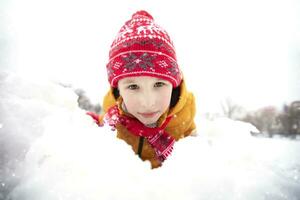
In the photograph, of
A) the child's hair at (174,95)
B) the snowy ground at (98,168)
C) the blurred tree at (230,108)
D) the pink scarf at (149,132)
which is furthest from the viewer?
the blurred tree at (230,108)

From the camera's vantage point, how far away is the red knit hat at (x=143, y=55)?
1397 millimetres

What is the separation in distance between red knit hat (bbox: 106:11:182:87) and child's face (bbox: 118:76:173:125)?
0.04 meters

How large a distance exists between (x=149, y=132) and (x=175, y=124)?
257 mm

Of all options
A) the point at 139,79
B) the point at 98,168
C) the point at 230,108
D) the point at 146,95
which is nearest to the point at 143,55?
the point at 139,79

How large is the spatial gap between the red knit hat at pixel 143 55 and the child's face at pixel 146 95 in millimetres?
36

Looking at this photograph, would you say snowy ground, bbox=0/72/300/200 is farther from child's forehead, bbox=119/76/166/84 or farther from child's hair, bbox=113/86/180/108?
child's hair, bbox=113/86/180/108

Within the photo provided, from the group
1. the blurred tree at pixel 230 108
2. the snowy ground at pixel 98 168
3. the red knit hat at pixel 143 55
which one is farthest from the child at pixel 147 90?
the blurred tree at pixel 230 108

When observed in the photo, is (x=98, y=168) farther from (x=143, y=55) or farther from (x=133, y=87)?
(x=143, y=55)

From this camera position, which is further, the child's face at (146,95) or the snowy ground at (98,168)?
the child's face at (146,95)

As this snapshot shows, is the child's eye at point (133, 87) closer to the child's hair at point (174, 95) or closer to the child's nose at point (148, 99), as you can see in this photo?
the child's nose at point (148, 99)

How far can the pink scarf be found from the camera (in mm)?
1546

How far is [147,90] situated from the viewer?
1.32 meters

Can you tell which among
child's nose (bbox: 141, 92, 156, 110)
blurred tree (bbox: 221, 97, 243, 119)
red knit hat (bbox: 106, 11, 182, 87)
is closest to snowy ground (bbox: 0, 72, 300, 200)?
child's nose (bbox: 141, 92, 156, 110)

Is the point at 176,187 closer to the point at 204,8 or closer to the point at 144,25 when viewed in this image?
the point at 144,25
